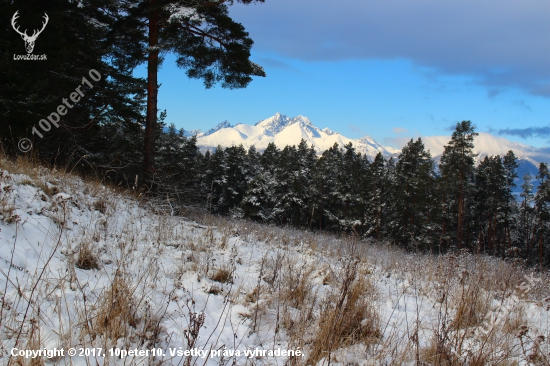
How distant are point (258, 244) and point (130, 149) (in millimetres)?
10155

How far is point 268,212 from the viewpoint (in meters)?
30.7

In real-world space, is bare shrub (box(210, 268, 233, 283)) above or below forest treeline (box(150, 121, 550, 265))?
below

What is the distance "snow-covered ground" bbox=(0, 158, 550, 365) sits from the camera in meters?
2.02

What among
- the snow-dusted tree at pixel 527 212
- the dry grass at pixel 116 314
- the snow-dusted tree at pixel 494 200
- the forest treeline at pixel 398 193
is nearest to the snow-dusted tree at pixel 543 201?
the forest treeline at pixel 398 193

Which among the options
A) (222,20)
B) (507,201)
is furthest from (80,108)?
(507,201)

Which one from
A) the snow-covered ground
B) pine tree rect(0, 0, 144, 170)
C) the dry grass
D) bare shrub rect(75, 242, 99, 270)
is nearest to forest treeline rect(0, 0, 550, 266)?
pine tree rect(0, 0, 144, 170)

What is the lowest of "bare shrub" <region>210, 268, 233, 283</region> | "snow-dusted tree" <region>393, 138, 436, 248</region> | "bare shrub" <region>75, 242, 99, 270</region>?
"bare shrub" <region>210, 268, 233, 283</region>

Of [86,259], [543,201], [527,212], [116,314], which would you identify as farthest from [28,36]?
[527,212]

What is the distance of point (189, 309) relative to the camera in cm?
185

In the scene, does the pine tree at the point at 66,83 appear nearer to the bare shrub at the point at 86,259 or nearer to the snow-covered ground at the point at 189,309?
the snow-covered ground at the point at 189,309

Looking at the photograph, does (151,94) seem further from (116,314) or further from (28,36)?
(116,314)

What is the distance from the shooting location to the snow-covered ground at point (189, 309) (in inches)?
79.4

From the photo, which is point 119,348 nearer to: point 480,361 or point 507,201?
point 480,361

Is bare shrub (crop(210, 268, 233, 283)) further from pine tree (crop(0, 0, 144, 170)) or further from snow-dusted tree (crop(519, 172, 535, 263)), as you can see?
snow-dusted tree (crop(519, 172, 535, 263))
